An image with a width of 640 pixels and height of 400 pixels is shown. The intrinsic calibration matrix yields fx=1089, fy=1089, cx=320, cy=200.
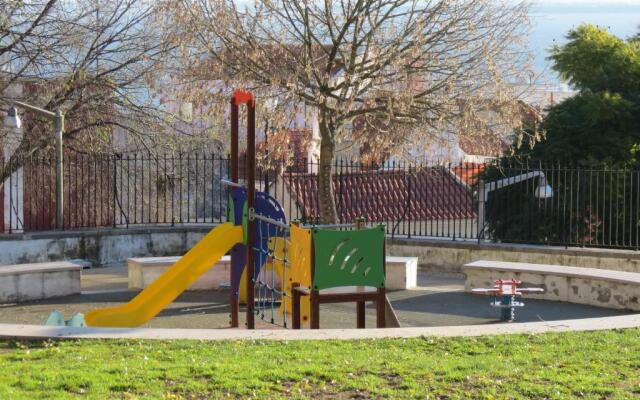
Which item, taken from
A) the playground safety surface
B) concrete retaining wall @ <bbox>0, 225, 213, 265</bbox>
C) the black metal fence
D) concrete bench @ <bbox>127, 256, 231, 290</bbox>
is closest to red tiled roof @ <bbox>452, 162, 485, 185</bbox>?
the black metal fence

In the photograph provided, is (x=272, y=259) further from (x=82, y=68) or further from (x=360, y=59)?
(x=82, y=68)

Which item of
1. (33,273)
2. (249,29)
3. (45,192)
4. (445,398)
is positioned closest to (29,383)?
(445,398)

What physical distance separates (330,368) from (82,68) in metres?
16.3

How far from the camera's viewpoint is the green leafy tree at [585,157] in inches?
800

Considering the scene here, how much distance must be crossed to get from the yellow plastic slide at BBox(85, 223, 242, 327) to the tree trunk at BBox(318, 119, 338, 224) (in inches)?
254

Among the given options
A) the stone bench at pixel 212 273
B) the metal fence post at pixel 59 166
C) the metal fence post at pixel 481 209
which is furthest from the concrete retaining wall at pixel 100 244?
the metal fence post at pixel 481 209

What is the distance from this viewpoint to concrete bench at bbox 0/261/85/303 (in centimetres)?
1493

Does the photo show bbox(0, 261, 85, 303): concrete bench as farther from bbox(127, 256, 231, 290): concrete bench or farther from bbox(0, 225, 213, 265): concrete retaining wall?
bbox(0, 225, 213, 265): concrete retaining wall

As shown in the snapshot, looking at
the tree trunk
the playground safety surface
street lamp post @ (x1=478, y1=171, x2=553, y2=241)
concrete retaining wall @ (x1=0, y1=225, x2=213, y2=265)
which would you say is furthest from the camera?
concrete retaining wall @ (x1=0, y1=225, x2=213, y2=265)

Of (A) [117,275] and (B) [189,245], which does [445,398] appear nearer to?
(A) [117,275]

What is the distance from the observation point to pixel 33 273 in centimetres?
1520

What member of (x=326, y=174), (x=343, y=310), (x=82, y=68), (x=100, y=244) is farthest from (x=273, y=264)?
(x=82, y=68)

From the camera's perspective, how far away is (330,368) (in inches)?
332

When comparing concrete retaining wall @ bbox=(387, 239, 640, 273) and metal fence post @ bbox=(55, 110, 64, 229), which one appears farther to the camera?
metal fence post @ bbox=(55, 110, 64, 229)
